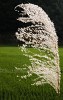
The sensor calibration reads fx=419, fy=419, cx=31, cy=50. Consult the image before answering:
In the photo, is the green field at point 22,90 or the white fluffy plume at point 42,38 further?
the green field at point 22,90

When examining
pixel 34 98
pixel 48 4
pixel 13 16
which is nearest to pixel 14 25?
pixel 13 16

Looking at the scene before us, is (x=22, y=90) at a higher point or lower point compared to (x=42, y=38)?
lower

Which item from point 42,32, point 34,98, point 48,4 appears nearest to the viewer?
A: point 42,32

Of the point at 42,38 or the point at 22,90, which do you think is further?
the point at 22,90

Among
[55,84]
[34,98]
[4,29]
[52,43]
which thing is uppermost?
[52,43]

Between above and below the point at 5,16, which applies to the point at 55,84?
above

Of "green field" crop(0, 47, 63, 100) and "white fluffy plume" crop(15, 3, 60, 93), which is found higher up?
"white fluffy plume" crop(15, 3, 60, 93)

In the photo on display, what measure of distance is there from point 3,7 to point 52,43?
5125cm

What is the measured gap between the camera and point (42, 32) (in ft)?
14.7

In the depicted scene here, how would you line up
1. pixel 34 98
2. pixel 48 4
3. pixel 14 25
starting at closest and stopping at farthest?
pixel 34 98 → pixel 14 25 → pixel 48 4

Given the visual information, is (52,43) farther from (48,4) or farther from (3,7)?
(48,4)

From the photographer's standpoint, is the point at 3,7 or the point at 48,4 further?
the point at 48,4

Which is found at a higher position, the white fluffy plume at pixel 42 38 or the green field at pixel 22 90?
the white fluffy plume at pixel 42 38

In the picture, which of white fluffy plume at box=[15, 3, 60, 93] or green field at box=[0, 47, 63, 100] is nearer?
white fluffy plume at box=[15, 3, 60, 93]
